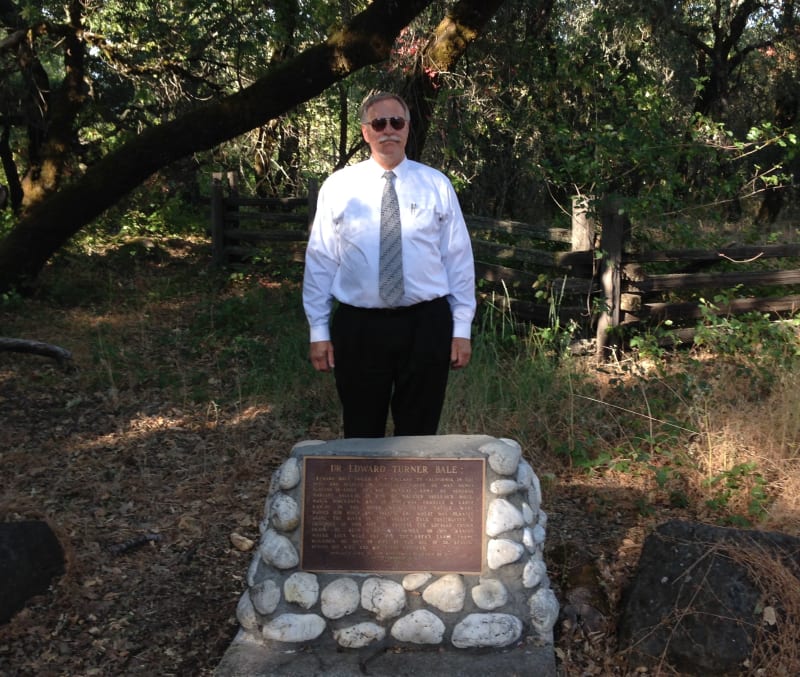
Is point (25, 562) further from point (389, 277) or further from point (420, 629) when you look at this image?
point (389, 277)

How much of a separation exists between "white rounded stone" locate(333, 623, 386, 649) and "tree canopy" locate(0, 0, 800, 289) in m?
4.74

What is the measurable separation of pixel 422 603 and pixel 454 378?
265cm

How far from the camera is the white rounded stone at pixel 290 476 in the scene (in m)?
3.54

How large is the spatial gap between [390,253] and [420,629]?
4.76ft

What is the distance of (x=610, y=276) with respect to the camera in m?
7.48

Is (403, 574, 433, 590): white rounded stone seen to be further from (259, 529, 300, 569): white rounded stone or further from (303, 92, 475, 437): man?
(303, 92, 475, 437): man

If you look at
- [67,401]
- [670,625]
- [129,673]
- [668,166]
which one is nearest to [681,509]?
[670,625]

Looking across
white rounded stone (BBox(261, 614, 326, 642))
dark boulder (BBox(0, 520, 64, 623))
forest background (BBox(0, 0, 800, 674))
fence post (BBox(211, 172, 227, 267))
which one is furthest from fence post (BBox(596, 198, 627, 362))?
fence post (BBox(211, 172, 227, 267))

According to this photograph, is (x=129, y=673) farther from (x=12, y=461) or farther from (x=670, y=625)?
(x=12, y=461)

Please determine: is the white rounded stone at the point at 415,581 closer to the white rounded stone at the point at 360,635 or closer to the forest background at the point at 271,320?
the white rounded stone at the point at 360,635

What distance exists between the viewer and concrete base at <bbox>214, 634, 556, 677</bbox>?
3.26m

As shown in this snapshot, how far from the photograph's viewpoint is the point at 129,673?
348cm

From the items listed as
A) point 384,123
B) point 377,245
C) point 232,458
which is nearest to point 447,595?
point 377,245

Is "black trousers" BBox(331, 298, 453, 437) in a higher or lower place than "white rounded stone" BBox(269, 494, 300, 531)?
higher
